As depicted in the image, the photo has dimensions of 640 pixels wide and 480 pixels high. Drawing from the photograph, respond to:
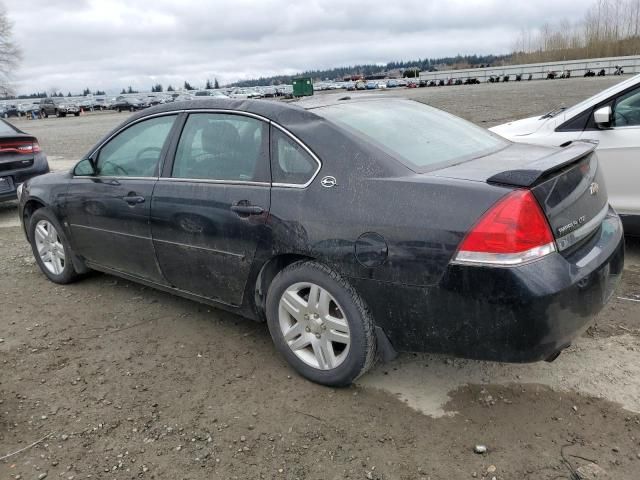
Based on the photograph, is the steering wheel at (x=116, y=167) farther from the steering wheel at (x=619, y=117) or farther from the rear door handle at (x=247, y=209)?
the steering wheel at (x=619, y=117)

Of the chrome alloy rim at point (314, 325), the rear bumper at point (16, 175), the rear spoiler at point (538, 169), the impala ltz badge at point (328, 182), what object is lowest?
the chrome alloy rim at point (314, 325)

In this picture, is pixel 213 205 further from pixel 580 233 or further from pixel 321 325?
pixel 580 233

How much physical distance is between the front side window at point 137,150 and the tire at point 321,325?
4.68ft

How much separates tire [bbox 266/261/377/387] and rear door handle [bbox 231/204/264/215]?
364mm

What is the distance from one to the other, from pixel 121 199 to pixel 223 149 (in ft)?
3.31

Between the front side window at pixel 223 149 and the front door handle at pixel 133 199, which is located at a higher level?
the front side window at pixel 223 149

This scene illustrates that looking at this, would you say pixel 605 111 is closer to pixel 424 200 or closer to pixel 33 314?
pixel 424 200

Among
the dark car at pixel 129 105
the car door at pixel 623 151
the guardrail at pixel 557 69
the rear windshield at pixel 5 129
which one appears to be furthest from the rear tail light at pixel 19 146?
the guardrail at pixel 557 69

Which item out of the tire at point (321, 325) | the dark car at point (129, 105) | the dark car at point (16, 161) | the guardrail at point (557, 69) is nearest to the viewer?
the tire at point (321, 325)

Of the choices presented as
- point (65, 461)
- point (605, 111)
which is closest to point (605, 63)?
point (605, 111)

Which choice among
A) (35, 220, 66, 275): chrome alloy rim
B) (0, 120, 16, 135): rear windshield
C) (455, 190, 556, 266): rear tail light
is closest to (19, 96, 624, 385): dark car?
(455, 190, 556, 266): rear tail light

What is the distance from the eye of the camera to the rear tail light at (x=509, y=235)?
7.98 ft

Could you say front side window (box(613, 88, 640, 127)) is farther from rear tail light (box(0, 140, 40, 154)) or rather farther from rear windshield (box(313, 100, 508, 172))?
rear tail light (box(0, 140, 40, 154))

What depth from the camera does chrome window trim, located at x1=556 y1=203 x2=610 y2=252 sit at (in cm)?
258
